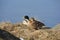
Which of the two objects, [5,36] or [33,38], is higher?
[33,38]

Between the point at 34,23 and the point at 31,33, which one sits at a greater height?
the point at 34,23

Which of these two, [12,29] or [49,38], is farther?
[12,29]

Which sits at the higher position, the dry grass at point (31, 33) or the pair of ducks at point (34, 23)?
the pair of ducks at point (34, 23)

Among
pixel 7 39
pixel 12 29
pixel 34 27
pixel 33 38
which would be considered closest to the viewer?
pixel 7 39

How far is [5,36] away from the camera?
8.67 metres

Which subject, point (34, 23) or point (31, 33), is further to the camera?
point (34, 23)

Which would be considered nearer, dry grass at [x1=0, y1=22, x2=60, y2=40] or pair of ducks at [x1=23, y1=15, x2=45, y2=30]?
dry grass at [x1=0, y1=22, x2=60, y2=40]

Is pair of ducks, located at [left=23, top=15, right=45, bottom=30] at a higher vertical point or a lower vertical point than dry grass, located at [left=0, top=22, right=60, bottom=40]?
higher

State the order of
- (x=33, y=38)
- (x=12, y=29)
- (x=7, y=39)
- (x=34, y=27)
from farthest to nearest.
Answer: (x=34, y=27)
(x=12, y=29)
(x=33, y=38)
(x=7, y=39)

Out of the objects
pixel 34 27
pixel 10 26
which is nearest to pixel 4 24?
pixel 10 26

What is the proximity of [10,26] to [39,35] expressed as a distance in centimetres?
161

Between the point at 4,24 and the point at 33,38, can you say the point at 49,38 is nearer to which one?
the point at 33,38

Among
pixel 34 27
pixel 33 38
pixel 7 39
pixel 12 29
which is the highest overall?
pixel 34 27

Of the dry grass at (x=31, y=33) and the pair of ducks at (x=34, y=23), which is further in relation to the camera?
the pair of ducks at (x=34, y=23)
